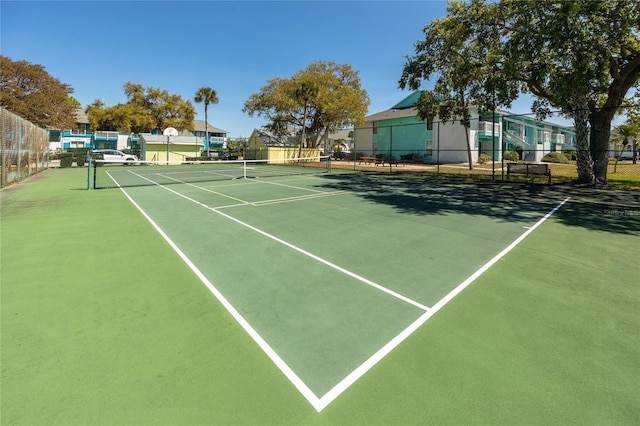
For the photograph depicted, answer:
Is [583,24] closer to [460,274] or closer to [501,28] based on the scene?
[501,28]

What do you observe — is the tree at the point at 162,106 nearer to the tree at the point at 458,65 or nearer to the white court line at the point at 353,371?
the tree at the point at 458,65

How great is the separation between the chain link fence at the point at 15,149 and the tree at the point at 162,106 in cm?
3900

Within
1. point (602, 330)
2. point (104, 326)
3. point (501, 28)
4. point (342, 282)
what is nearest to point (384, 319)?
point (342, 282)

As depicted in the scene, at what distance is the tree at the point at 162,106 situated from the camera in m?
58.3

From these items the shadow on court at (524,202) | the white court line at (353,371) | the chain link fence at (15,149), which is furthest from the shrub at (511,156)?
the chain link fence at (15,149)

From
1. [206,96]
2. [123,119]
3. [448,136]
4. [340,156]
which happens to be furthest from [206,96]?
[448,136]

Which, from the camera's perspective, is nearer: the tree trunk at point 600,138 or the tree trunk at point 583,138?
the tree trunk at point 600,138

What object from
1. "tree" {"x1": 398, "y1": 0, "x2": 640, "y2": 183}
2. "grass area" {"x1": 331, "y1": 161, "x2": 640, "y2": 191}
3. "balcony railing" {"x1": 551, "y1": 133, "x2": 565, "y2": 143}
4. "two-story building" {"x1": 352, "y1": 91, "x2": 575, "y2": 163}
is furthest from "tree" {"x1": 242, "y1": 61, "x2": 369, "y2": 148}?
"balcony railing" {"x1": 551, "y1": 133, "x2": 565, "y2": 143}

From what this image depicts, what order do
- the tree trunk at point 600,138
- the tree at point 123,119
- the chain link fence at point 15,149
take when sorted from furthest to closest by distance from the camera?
the tree at point 123,119 → the tree trunk at point 600,138 → the chain link fence at point 15,149

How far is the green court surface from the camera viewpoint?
268cm

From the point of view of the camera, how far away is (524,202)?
12.8 metres

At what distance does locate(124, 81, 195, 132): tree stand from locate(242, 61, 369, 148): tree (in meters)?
21.1

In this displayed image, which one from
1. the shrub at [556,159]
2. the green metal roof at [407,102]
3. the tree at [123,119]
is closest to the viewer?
the shrub at [556,159]

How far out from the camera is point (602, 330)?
12.4ft
